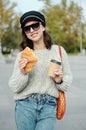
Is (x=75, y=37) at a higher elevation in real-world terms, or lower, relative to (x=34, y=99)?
lower

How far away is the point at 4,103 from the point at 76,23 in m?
70.6

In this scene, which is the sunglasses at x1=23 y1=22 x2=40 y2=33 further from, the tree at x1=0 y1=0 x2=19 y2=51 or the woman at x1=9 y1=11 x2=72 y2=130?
the tree at x1=0 y1=0 x2=19 y2=51

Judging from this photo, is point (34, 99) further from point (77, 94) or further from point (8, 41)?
point (8, 41)

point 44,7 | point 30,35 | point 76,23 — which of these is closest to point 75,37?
point 76,23

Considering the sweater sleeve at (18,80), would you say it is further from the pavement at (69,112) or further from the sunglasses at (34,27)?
the pavement at (69,112)

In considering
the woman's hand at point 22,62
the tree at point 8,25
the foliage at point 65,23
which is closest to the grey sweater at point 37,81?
the woman's hand at point 22,62

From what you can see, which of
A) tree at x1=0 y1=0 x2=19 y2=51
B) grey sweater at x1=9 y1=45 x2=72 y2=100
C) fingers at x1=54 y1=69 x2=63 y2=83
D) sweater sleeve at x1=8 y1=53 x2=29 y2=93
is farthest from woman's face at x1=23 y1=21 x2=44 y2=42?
tree at x1=0 y1=0 x2=19 y2=51

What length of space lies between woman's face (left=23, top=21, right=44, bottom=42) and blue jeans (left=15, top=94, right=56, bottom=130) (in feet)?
1.67

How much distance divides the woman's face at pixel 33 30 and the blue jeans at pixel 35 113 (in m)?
0.51

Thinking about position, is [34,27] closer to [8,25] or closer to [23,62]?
[23,62]

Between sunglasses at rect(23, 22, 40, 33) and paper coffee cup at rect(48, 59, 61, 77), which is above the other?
sunglasses at rect(23, 22, 40, 33)

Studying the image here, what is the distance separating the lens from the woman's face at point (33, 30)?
414 cm

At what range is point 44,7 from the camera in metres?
80.3

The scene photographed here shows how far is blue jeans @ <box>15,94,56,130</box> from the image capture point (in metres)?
4.00
